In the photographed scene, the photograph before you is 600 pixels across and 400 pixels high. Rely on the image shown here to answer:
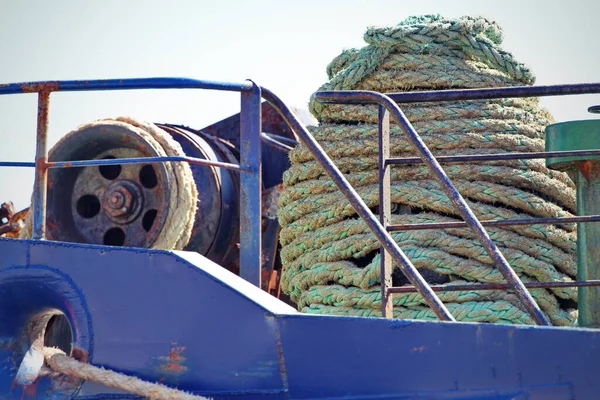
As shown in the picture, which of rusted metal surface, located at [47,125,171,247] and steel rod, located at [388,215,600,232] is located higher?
rusted metal surface, located at [47,125,171,247]

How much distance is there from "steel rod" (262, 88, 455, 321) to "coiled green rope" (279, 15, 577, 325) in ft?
4.29

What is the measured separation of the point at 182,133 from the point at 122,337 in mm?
3801

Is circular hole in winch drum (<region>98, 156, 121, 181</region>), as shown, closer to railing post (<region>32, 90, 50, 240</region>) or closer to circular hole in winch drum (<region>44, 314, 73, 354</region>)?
circular hole in winch drum (<region>44, 314, 73, 354</region>)

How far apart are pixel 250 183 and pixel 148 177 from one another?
2.78 m

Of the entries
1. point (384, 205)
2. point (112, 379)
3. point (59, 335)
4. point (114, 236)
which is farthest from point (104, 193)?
point (112, 379)

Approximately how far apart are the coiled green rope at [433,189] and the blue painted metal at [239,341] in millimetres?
1824

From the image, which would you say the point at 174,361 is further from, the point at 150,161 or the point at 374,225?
the point at 374,225

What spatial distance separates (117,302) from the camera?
11.0 feet

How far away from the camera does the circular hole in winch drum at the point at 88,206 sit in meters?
6.32

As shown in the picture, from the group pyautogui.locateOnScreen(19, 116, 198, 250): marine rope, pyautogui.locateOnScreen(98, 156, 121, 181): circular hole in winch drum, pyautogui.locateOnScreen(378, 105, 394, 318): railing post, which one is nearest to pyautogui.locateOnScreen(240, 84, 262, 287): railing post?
pyautogui.locateOnScreen(378, 105, 394, 318): railing post

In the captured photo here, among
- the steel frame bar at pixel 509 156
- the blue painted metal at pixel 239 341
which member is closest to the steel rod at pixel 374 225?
the blue painted metal at pixel 239 341

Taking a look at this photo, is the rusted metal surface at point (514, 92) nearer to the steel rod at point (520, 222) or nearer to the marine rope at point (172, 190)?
the steel rod at point (520, 222)

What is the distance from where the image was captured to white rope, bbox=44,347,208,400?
317 cm

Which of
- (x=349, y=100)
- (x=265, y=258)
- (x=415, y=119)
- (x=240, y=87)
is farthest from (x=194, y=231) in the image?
(x=240, y=87)
